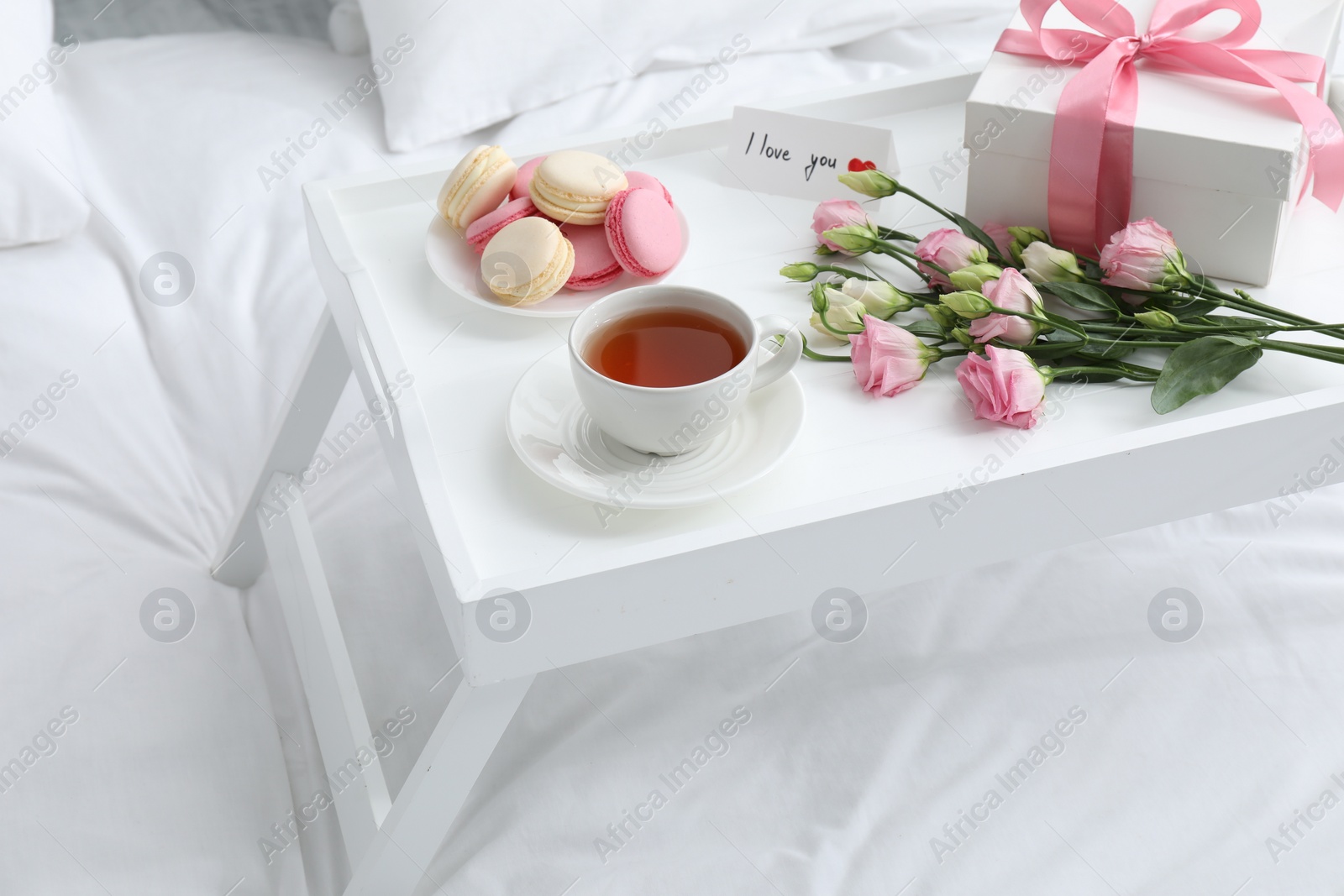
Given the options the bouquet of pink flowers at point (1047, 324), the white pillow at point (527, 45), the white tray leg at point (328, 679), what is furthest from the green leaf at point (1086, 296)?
the white pillow at point (527, 45)

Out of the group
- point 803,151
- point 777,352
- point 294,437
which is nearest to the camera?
point 777,352

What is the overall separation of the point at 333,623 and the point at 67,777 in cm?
25

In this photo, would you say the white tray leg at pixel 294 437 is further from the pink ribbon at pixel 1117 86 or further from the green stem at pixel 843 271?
the pink ribbon at pixel 1117 86

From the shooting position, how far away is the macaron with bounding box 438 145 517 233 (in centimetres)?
89

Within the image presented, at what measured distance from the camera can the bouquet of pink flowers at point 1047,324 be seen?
751mm

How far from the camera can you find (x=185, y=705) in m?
1.02

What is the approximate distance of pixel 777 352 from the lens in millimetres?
722

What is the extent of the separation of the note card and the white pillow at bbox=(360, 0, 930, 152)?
0.57 m

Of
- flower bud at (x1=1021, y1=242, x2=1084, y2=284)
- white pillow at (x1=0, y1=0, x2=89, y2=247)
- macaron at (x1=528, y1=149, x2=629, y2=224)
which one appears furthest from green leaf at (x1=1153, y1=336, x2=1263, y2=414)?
white pillow at (x1=0, y1=0, x2=89, y2=247)

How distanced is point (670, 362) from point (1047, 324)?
0.26 meters

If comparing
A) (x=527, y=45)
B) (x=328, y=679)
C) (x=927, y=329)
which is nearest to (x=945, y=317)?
(x=927, y=329)

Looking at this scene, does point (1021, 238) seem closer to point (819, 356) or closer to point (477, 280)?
point (819, 356)

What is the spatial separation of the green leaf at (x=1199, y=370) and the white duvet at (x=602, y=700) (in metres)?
0.39

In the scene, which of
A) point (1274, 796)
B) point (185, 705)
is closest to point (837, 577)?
point (1274, 796)
